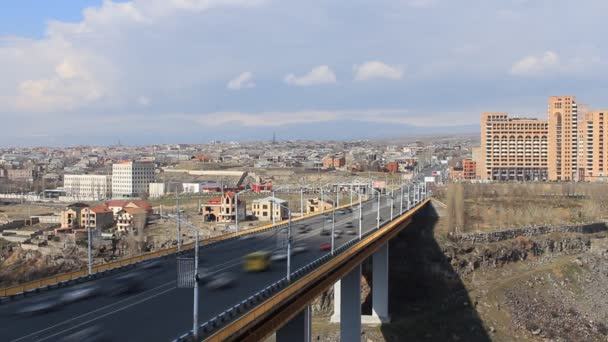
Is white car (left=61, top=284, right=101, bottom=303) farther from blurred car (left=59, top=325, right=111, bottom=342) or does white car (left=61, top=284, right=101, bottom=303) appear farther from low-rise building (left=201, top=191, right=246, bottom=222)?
low-rise building (left=201, top=191, right=246, bottom=222)

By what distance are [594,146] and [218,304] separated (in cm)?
8086

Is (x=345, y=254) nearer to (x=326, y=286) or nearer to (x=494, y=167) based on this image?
(x=326, y=286)

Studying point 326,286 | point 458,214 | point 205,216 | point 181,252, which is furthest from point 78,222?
point 326,286

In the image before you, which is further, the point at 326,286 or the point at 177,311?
the point at 326,286

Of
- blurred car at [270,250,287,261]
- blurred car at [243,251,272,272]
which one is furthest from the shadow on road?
blurred car at [243,251,272,272]

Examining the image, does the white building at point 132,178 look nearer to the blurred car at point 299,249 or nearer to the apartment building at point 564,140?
the apartment building at point 564,140

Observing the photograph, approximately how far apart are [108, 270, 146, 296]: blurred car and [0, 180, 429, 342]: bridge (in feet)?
0.74

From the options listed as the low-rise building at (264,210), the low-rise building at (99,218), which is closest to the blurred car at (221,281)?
the low-rise building at (264,210)

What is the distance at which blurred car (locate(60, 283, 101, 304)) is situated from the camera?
17.1 metres

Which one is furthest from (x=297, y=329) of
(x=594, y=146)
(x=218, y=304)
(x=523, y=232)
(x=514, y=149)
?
(x=514, y=149)

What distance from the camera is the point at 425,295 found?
4159 centimetres

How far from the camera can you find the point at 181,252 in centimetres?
2592

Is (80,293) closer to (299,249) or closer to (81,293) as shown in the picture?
(81,293)

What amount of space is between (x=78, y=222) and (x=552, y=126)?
59.8 m
